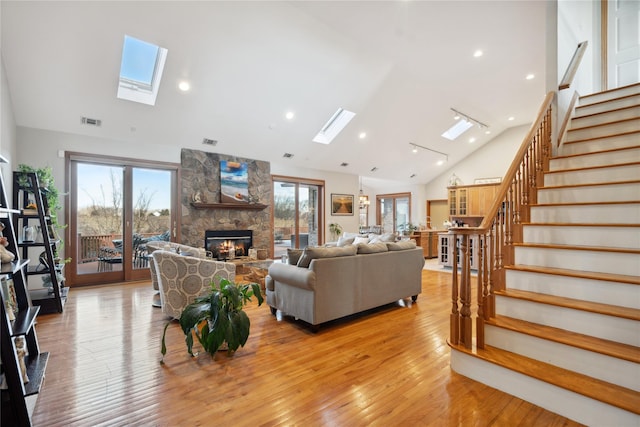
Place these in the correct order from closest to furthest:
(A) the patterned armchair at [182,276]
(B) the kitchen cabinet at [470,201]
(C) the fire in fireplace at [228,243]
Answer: (A) the patterned armchair at [182,276], (C) the fire in fireplace at [228,243], (B) the kitchen cabinet at [470,201]

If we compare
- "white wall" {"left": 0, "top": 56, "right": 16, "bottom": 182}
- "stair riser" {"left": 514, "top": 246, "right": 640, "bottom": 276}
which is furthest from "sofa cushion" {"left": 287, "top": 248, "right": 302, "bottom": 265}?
"white wall" {"left": 0, "top": 56, "right": 16, "bottom": 182}

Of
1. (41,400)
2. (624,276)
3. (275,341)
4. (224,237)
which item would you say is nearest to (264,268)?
(224,237)

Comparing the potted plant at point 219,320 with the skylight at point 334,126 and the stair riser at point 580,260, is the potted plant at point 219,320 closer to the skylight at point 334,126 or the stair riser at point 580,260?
the stair riser at point 580,260

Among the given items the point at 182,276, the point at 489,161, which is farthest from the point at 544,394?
the point at 489,161

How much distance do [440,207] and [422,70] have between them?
20.4ft

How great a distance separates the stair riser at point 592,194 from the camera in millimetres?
2605

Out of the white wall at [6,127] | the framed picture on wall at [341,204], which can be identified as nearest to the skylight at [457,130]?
the framed picture on wall at [341,204]

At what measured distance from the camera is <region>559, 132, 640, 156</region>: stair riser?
3.09 metres

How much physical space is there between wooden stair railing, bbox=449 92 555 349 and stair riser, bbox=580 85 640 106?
3.77ft

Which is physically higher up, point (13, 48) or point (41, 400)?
point (13, 48)

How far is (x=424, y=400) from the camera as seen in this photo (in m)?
2.01

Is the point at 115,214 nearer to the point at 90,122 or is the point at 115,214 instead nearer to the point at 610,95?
the point at 90,122

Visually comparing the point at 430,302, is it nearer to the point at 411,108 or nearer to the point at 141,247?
the point at 411,108

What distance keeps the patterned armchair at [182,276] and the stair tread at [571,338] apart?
2.84 m
